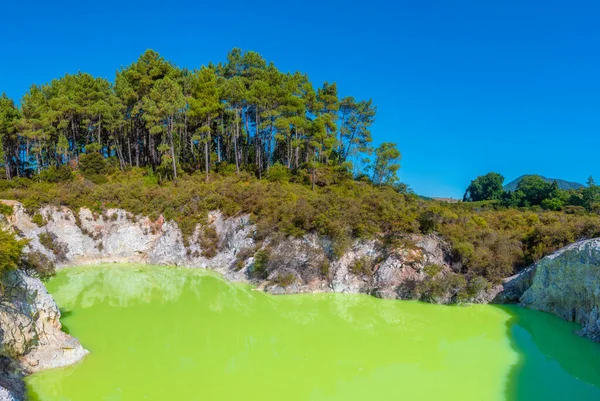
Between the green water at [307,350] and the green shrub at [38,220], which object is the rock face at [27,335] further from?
the green shrub at [38,220]

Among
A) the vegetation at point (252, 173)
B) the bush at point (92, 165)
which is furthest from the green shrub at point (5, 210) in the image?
the bush at point (92, 165)

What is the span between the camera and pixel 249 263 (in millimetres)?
20609

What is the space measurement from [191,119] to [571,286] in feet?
99.7

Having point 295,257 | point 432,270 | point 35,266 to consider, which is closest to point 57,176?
point 35,266

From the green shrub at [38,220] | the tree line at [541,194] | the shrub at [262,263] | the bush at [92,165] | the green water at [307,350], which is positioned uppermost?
the tree line at [541,194]

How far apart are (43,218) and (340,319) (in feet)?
67.1

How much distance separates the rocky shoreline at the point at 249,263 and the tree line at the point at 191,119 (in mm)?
8191

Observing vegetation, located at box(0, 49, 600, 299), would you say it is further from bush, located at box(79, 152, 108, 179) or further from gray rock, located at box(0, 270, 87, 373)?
gray rock, located at box(0, 270, 87, 373)

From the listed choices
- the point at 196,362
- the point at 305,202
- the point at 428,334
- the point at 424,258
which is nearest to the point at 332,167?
the point at 305,202

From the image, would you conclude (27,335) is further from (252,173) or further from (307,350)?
(252,173)

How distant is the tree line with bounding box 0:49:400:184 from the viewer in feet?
100

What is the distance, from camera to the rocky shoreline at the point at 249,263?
396 inches

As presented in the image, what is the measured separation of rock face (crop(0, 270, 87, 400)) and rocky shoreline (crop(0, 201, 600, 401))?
27 millimetres

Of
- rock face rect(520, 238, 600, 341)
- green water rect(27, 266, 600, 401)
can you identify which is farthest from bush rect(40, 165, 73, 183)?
rock face rect(520, 238, 600, 341)
